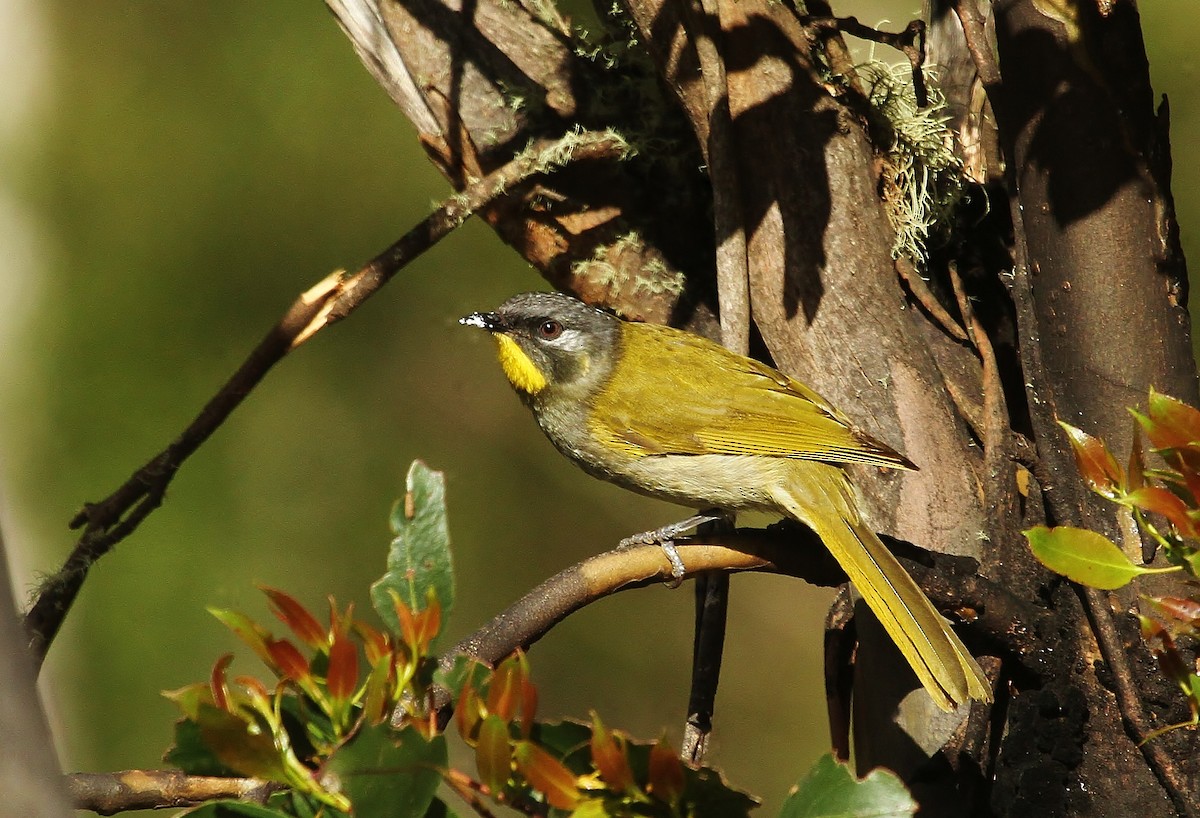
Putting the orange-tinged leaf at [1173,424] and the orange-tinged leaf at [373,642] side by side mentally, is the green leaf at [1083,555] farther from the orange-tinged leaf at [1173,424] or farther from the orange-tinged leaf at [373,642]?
the orange-tinged leaf at [373,642]

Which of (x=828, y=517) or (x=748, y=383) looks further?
(x=748, y=383)

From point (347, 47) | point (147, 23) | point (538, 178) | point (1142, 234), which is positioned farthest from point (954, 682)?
point (147, 23)

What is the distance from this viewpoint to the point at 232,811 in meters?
1.20

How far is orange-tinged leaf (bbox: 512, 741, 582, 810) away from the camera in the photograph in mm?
1243

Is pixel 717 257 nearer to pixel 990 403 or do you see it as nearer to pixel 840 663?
pixel 990 403

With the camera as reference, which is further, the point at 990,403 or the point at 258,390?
the point at 258,390

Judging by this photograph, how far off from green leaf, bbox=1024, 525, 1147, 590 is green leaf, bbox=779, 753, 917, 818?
1.11 feet

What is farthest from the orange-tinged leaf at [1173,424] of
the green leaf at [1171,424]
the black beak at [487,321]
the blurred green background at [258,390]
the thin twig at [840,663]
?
the blurred green background at [258,390]

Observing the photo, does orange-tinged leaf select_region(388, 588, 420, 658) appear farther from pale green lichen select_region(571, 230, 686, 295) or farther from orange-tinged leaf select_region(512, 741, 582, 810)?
pale green lichen select_region(571, 230, 686, 295)

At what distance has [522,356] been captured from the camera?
3393 mm

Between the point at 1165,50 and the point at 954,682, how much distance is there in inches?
115

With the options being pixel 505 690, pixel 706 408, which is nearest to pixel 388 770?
pixel 505 690

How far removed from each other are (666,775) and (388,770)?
32 cm

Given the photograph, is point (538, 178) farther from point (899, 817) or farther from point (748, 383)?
point (899, 817)
